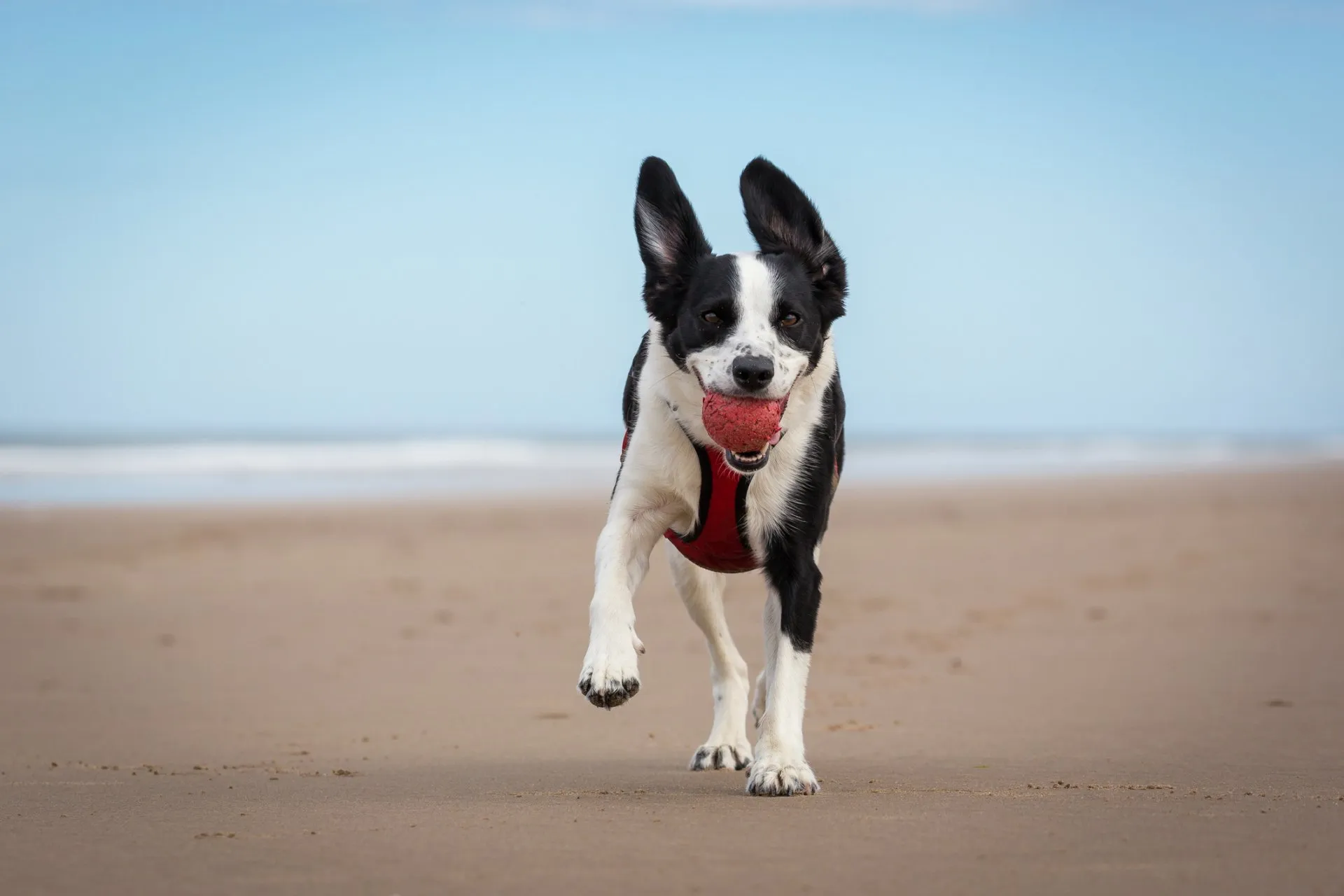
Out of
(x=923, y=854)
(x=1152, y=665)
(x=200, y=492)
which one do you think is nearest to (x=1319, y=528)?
(x=1152, y=665)

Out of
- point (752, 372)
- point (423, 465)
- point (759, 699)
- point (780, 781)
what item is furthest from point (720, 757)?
point (423, 465)

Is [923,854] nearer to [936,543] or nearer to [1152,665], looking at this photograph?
[1152,665]

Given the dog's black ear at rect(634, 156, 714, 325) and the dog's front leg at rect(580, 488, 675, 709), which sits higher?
the dog's black ear at rect(634, 156, 714, 325)

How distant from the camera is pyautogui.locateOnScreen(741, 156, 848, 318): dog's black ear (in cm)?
496

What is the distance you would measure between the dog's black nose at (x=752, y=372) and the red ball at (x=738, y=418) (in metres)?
0.05

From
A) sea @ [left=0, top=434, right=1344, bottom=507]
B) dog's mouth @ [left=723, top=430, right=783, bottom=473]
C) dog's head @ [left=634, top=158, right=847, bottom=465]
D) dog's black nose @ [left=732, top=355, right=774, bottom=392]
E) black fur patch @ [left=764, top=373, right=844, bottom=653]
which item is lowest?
sea @ [left=0, top=434, right=1344, bottom=507]

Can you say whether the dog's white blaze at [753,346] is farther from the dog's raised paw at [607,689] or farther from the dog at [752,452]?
the dog's raised paw at [607,689]

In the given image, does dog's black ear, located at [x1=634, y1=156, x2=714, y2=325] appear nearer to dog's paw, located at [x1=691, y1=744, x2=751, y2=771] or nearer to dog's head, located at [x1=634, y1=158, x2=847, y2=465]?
dog's head, located at [x1=634, y1=158, x2=847, y2=465]

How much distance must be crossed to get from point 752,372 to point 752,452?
33 cm

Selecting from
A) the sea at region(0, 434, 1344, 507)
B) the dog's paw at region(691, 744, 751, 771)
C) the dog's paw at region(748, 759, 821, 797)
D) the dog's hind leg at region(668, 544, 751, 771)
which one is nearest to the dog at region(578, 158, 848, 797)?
the dog's paw at region(748, 759, 821, 797)

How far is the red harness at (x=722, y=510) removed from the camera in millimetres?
4738

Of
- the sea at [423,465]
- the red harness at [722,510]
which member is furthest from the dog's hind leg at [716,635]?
the sea at [423,465]

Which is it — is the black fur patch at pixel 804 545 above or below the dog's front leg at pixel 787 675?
above

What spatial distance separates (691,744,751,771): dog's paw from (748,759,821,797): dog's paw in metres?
0.97
